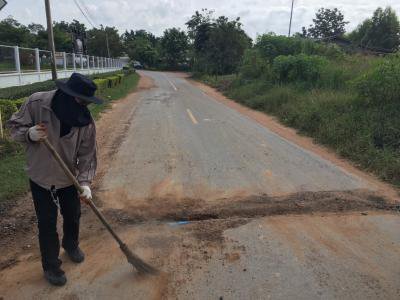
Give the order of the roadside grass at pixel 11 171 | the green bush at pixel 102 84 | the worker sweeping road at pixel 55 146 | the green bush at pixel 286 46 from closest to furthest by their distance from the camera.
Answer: the worker sweeping road at pixel 55 146 < the roadside grass at pixel 11 171 < the green bush at pixel 102 84 < the green bush at pixel 286 46

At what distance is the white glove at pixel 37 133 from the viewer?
3053 mm

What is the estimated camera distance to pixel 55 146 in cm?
333

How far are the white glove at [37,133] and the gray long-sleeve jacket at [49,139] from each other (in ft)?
0.29

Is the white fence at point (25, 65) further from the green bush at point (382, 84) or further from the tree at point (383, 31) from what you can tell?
the tree at point (383, 31)

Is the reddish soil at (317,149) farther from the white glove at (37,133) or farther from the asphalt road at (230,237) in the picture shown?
the white glove at (37,133)

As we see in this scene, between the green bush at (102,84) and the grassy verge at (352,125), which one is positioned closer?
the grassy verge at (352,125)

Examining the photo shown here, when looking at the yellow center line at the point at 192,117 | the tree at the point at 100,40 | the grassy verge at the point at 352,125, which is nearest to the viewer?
the grassy verge at the point at 352,125

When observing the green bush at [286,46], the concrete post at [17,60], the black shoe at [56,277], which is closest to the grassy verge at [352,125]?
the black shoe at [56,277]

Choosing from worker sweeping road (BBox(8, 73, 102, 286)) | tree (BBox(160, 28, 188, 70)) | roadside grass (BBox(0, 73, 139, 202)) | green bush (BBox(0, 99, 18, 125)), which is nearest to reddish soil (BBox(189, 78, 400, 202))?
worker sweeping road (BBox(8, 73, 102, 286))

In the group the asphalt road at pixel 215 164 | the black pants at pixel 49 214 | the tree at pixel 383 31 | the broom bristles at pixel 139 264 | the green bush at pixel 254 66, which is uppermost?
the tree at pixel 383 31

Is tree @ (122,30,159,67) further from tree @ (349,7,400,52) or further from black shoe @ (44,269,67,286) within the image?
black shoe @ (44,269,67,286)

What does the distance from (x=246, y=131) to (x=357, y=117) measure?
8.94ft

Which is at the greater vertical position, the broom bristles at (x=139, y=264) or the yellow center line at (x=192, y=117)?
the broom bristles at (x=139, y=264)

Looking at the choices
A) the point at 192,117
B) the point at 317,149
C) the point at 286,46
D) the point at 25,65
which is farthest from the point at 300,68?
the point at 25,65
